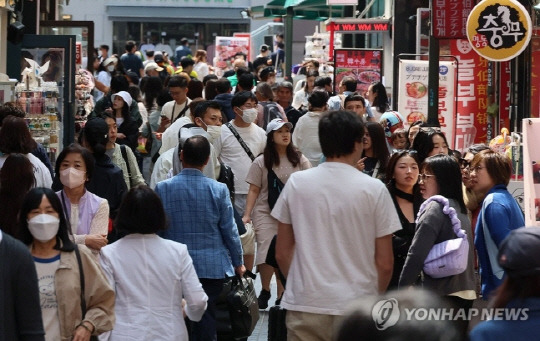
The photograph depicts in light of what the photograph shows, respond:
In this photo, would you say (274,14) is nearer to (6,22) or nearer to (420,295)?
(6,22)

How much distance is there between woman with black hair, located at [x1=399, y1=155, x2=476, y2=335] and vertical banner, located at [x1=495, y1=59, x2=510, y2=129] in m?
10.9

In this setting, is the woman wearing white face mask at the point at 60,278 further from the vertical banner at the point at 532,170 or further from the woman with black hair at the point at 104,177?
the vertical banner at the point at 532,170

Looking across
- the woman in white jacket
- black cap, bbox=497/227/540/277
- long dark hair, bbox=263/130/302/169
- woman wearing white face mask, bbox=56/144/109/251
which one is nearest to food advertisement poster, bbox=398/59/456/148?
long dark hair, bbox=263/130/302/169

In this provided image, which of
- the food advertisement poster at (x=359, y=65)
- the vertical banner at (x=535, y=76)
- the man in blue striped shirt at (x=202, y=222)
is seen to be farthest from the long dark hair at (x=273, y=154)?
the food advertisement poster at (x=359, y=65)

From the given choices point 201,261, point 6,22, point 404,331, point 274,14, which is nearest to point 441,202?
point 201,261

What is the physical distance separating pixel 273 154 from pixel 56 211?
15.0ft

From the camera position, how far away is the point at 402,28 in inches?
973

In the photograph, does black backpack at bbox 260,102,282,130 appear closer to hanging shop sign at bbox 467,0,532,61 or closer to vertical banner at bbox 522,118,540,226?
hanging shop sign at bbox 467,0,532,61

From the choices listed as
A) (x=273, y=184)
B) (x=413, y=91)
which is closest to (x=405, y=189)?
(x=273, y=184)

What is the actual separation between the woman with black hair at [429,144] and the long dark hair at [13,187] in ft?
11.3

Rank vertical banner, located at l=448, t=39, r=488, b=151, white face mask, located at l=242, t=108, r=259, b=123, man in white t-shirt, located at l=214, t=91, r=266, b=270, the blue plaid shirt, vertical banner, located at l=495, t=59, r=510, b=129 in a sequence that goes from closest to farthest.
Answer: the blue plaid shirt < man in white t-shirt, located at l=214, t=91, r=266, b=270 < white face mask, located at l=242, t=108, r=259, b=123 < vertical banner, located at l=448, t=39, r=488, b=151 < vertical banner, located at l=495, t=59, r=510, b=129

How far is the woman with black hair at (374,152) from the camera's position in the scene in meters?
10.1

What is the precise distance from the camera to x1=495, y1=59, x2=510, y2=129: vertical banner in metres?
18.1

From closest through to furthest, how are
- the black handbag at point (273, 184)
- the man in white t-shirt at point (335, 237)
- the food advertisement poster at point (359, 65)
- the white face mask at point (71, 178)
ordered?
the man in white t-shirt at point (335, 237)
the white face mask at point (71, 178)
the black handbag at point (273, 184)
the food advertisement poster at point (359, 65)
